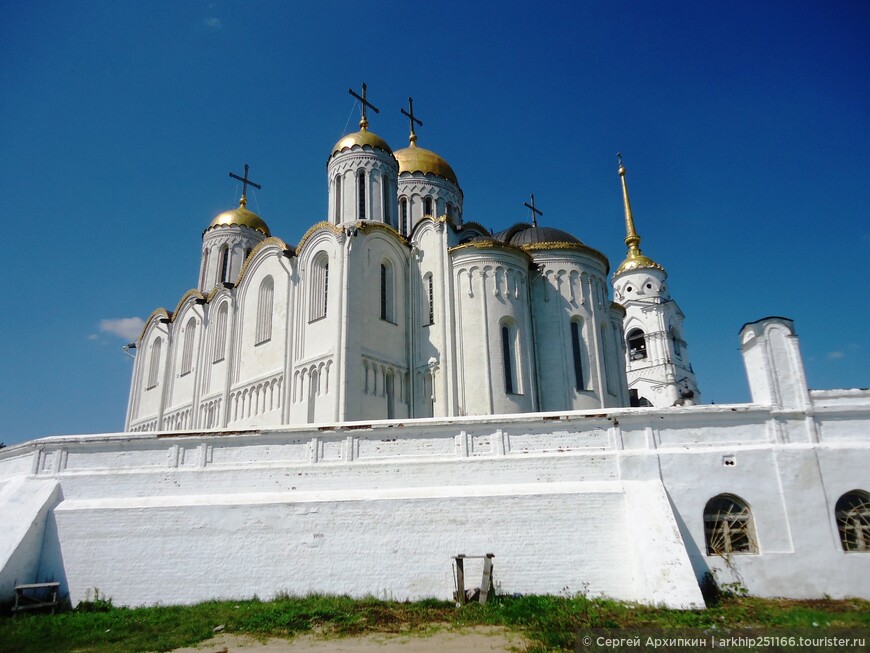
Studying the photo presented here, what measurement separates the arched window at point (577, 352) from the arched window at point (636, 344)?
12.0m

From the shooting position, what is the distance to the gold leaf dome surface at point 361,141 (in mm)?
25094

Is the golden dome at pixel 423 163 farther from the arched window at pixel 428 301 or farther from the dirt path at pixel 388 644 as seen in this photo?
the dirt path at pixel 388 644

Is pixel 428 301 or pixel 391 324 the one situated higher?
pixel 428 301

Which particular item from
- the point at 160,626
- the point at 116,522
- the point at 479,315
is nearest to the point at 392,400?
the point at 479,315

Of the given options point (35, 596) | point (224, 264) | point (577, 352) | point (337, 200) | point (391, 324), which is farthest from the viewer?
point (224, 264)

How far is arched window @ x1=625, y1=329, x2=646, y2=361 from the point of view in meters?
32.8

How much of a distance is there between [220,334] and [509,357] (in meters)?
11.8

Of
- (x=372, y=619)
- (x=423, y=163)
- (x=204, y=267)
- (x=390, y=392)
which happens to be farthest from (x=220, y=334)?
(x=372, y=619)

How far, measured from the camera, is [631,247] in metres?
35.2

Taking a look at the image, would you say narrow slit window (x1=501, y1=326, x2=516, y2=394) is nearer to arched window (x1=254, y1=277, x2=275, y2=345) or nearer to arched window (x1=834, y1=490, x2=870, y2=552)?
arched window (x1=254, y1=277, x2=275, y2=345)

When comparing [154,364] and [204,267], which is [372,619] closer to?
[154,364]

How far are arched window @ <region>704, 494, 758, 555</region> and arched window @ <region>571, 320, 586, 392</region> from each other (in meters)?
10.3

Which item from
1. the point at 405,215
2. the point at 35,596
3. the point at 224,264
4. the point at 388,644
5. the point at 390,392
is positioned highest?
the point at 405,215

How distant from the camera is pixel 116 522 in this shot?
11664 mm
